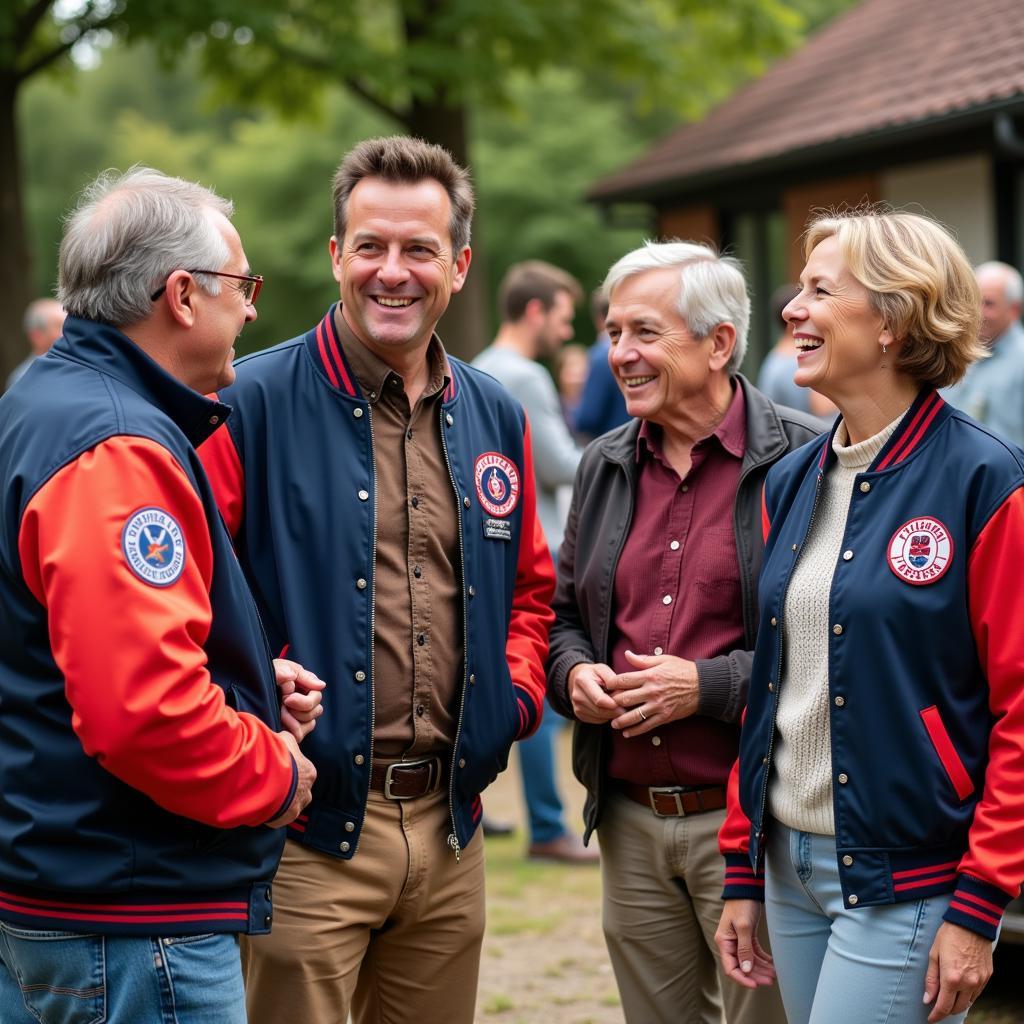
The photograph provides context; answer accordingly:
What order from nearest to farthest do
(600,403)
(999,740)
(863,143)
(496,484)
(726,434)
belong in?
(999,740)
(496,484)
(726,434)
(600,403)
(863,143)

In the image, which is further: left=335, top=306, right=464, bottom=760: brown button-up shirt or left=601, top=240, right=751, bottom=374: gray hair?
left=601, top=240, right=751, bottom=374: gray hair

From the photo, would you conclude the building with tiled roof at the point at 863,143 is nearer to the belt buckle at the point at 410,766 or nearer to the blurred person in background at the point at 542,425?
the blurred person in background at the point at 542,425

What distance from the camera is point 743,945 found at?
3082 mm

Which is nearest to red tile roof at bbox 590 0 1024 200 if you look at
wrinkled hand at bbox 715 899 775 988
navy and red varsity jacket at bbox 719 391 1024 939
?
navy and red varsity jacket at bbox 719 391 1024 939

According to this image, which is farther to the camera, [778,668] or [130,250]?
[778,668]

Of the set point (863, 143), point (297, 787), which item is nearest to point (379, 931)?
point (297, 787)

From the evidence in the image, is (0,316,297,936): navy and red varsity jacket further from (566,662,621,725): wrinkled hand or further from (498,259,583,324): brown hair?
(498,259,583,324): brown hair

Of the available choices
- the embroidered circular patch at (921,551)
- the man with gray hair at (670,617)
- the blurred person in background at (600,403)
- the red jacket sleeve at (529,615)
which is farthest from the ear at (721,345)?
the blurred person in background at (600,403)

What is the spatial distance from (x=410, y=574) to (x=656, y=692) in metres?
0.64

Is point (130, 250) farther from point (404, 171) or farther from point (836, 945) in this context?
point (836, 945)

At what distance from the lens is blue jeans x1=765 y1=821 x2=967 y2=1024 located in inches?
103

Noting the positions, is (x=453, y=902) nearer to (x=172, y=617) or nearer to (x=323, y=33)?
Result: (x=172, y=617)

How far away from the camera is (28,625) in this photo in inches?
90.7

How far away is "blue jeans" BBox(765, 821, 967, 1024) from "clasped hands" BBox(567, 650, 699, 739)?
420mm
